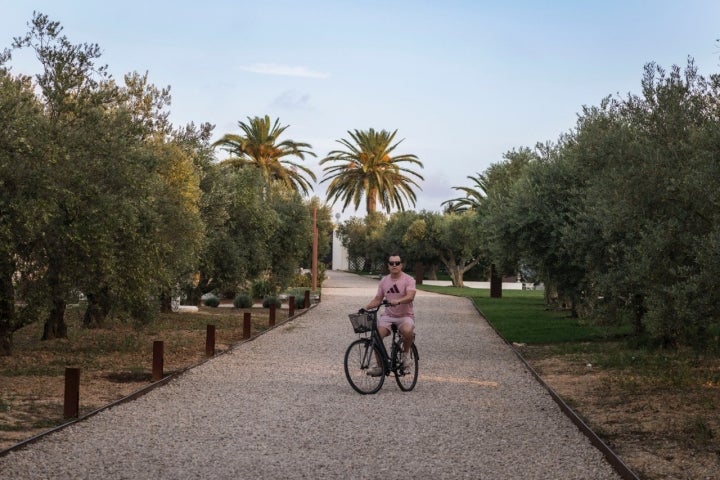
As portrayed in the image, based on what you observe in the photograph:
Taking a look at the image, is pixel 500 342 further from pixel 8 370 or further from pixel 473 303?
pixel 473 303

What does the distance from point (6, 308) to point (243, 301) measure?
887 inches

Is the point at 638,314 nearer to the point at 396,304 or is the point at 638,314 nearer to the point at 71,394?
the point at 396,304

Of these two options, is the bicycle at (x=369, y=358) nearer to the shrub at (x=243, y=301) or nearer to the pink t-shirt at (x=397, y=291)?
the pink t-shirt at (x=397, y=291)

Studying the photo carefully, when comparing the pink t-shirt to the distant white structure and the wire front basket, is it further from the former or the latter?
the distant white structure

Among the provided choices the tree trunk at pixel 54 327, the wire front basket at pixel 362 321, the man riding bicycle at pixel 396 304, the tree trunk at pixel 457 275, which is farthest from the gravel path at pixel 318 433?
the tree trunk at pixel 457 275

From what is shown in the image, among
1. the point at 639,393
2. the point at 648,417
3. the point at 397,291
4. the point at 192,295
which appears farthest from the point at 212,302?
the point at 648,417

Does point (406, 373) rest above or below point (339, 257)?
below

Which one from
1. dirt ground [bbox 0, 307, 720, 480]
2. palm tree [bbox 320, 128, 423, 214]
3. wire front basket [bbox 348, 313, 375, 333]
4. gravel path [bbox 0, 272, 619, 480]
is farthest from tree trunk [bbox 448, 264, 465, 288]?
wire front basket [bbox 348, 313, 375, 333]

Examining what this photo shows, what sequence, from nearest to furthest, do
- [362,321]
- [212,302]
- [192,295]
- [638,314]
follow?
[362,321] → [638,314] → [192,295] → [212,302]

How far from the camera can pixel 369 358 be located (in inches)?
548

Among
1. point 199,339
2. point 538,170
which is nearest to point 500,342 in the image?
point 538,170

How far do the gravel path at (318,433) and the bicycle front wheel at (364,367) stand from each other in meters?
0.19

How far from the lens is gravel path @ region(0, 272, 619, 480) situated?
343 inches

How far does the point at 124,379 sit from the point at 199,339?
8441 mm
